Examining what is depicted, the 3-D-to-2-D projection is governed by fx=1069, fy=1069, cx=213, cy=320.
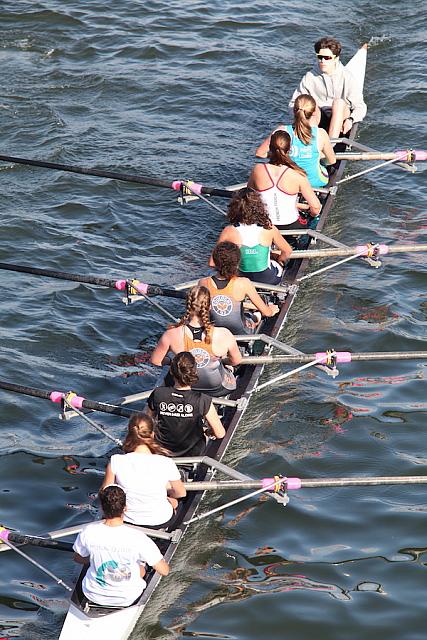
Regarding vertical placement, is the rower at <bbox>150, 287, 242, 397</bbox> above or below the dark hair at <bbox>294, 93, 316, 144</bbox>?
below

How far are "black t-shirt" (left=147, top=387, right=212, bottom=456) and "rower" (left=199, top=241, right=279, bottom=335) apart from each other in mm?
1736

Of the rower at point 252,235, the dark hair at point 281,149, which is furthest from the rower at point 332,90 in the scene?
the rower at point 252,235

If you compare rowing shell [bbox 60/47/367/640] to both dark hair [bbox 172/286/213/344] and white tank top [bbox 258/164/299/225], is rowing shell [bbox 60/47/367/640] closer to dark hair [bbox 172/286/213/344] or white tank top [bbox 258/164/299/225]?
white tank top [bbox 258/164/299/225]

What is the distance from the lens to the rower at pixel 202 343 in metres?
9.52

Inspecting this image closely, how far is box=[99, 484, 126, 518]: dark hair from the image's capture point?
742cm

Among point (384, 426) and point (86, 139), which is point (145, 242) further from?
point (384, 426)

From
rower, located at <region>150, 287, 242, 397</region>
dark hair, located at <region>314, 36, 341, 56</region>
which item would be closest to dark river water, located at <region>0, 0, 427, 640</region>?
rower, located at <region>150, 287, 242, 397</region>

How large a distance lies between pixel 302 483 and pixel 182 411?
1.16 m

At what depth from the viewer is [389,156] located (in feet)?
47.5

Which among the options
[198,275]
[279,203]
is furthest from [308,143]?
[198,275]

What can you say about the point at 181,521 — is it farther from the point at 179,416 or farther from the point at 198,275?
the point at 198,275

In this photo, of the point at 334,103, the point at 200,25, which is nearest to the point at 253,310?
the point at 334,103

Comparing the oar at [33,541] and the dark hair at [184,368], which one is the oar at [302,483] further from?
the oar at [33,541]

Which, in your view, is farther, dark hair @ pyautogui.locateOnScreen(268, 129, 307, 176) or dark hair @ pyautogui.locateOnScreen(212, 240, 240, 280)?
dark hair @ pyautogui.locateOnScreen(268, 129, 307, 176)
